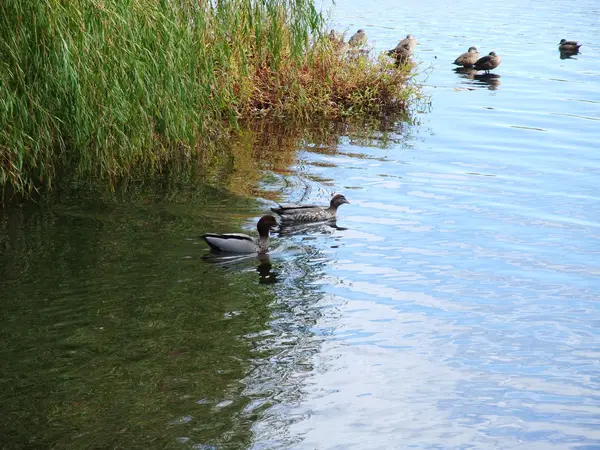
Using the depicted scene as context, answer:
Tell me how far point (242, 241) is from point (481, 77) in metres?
20.9

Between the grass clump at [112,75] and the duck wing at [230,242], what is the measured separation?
2231 mm

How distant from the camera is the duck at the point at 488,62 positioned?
104 feet

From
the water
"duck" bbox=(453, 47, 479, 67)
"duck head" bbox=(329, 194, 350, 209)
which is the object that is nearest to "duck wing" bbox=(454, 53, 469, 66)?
"duck" bbox=(453, 47, 479, 67)

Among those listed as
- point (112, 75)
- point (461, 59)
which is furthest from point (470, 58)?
point (112, 75)

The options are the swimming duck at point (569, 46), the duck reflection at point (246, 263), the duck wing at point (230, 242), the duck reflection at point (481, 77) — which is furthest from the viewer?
the swimming duck at point (569, 46)

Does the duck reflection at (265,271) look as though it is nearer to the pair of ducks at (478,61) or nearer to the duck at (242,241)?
the duck at (242,241)

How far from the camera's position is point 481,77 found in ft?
104

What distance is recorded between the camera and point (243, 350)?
9.95 metres

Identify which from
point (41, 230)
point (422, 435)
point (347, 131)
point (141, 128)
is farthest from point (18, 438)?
point (347, 131)

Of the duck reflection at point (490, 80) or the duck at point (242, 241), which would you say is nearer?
the duck at point (242, 241)

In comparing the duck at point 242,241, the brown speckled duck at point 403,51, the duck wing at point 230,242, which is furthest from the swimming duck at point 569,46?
the duck wing at point 230,242

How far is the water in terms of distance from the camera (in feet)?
28.1

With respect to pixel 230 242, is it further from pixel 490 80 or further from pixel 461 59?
pixel 461 59

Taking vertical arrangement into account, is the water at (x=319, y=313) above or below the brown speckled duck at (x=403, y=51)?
below
